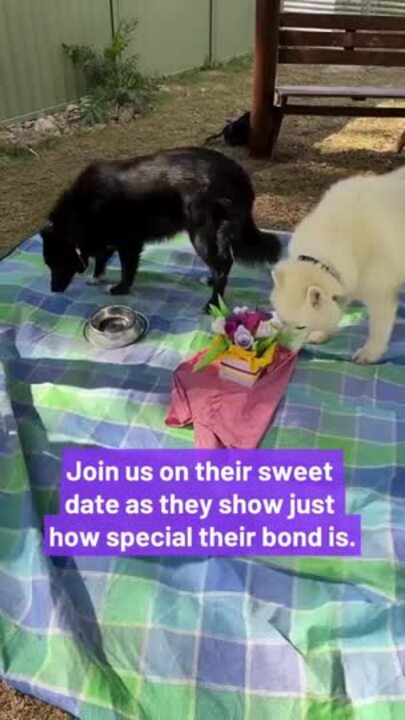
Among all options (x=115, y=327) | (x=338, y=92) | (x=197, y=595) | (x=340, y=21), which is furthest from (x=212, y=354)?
(x=340, y=21)

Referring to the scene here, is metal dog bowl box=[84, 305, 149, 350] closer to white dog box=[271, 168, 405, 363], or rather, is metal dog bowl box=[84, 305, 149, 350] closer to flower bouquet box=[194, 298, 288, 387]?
flower bouquet box=[194, 298, 288, 387]

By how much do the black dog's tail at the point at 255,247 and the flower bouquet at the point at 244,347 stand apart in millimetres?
689

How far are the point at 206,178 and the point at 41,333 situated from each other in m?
1.11

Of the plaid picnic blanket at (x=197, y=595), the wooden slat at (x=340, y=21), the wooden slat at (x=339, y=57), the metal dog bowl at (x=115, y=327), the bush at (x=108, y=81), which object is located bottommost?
the plaid picnic blanket at (x=197, y=595)

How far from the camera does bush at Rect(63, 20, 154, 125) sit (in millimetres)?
6984

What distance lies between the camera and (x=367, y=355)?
2.78 meters

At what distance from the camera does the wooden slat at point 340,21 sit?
17.6 ft

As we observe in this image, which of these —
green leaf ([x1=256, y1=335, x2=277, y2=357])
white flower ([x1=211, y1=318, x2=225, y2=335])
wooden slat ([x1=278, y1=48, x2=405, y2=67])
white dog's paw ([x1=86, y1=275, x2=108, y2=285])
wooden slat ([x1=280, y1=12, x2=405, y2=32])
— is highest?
wooden slat ([x1=280, y1=12, x2=405, y2=32])

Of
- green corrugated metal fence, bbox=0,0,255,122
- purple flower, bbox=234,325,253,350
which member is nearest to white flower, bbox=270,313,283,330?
purple flower, bbox=234,325,253,350

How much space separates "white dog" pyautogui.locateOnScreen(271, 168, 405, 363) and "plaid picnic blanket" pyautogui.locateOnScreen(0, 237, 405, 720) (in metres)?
0.38

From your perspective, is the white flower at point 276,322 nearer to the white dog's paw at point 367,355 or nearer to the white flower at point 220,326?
the white flower at point 220,326

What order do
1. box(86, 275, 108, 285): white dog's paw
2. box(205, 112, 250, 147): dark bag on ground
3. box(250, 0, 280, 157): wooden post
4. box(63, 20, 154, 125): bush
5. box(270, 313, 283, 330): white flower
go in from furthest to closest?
box(63, 20, 154, 125): bush, box(205, 112, 250, 147): dark bag on ground, box(250, 0, 280, 157): wooden post, box(86, 275, 108, 285): white dog's paw, box(270, 313, 283, 330): white flower

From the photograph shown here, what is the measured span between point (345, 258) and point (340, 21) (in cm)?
415

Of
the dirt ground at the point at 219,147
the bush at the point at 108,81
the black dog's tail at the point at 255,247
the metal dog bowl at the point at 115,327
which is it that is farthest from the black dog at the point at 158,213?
the bush at the point at 108,81
